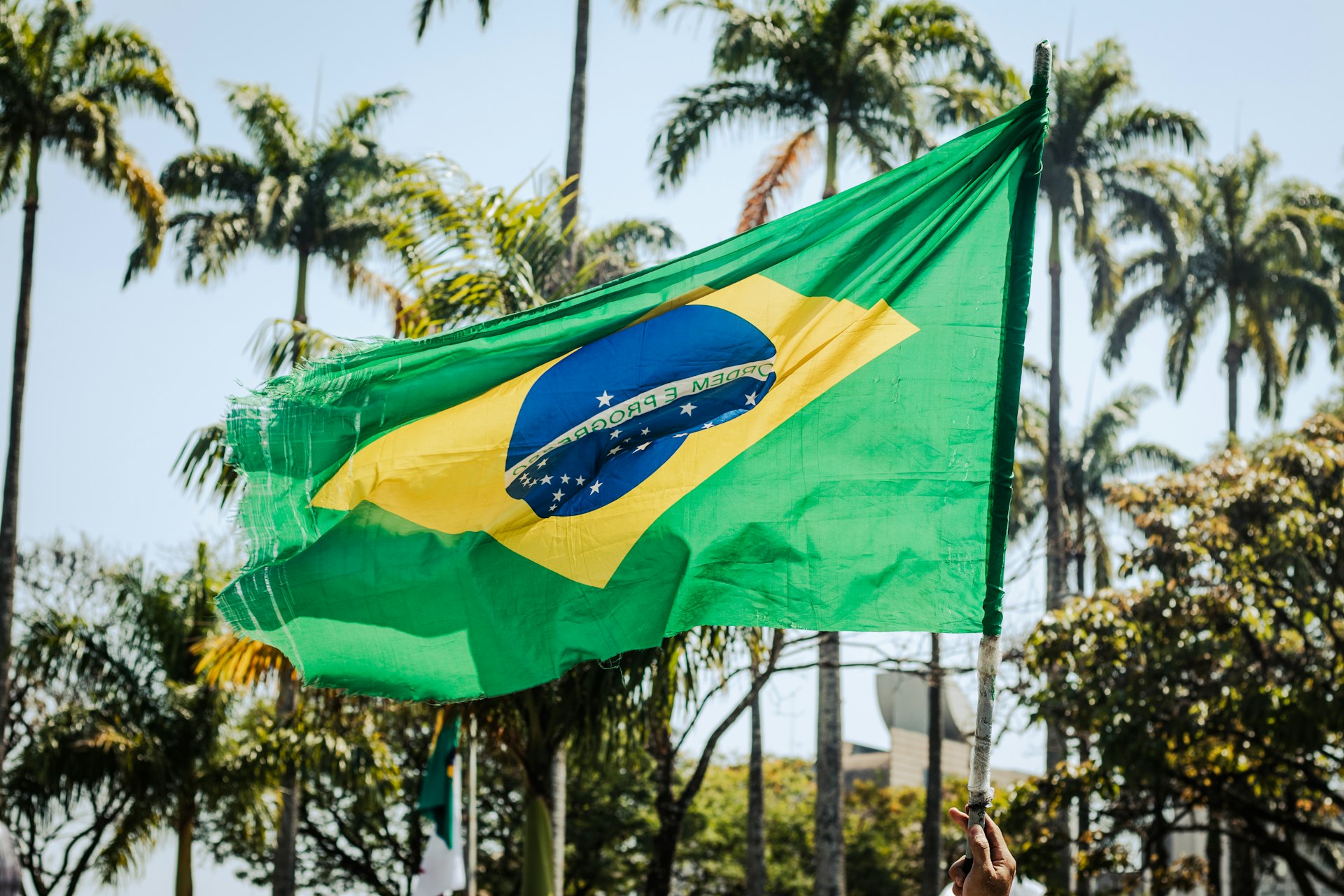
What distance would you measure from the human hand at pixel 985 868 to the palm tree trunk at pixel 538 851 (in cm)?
686

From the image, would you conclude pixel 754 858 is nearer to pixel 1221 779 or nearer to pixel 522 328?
pixel 1221 779

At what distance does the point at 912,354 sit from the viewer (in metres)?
5.23

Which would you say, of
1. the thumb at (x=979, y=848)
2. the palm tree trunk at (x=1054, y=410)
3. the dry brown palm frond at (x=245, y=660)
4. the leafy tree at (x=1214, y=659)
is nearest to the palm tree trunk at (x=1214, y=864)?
the palm tree trunk at (x=1054, y=410)

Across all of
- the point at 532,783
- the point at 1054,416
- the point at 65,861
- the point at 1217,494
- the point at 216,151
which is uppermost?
the point at 216,151

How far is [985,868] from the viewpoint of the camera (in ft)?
13.1

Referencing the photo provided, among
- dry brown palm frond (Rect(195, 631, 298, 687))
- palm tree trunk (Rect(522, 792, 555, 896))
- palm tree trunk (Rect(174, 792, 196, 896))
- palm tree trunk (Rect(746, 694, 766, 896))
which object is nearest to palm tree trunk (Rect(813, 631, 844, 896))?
palm tree trunk (Rect(746, 694, 766, 896))

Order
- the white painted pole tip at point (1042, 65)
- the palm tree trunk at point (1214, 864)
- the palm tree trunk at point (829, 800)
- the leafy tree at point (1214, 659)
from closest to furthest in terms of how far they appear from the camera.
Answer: the white painted pole tip at point (1042, 65) → the leafy tree at point (1214, 659) → the palm tree trunk at point (829, 800) → the palm tree trunk at point (1214, 864)

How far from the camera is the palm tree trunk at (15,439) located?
21359 mm

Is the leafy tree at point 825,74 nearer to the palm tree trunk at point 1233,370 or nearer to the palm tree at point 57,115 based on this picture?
the palm tree at point 57,115

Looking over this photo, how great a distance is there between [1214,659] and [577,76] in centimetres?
1103

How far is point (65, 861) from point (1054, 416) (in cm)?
2248

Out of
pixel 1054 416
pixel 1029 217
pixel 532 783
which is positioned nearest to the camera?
pixel 1029 217

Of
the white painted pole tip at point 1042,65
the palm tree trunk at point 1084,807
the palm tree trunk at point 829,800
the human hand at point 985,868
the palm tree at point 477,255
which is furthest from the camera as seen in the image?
the palm tree trunk at point 829,800

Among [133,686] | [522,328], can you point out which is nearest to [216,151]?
[133,686]
